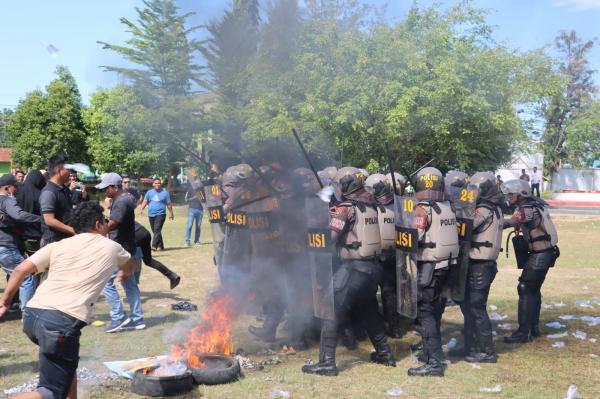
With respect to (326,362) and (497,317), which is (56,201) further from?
(497,317)

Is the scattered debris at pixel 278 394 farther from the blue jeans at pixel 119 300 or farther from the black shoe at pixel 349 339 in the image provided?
the blue jeans at pixel 119 300

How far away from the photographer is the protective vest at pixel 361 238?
21.6ft

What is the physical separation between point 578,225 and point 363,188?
2032 cm

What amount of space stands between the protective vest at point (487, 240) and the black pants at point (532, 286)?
41.1 inches

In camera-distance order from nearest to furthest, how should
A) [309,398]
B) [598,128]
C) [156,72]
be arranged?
[309,398] < [156,72] < [598,128]

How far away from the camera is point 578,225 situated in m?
24.1

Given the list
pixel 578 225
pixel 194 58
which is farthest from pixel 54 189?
pixel 578 225

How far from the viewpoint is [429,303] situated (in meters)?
6.60

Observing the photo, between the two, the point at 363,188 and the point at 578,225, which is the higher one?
the point at 363,188

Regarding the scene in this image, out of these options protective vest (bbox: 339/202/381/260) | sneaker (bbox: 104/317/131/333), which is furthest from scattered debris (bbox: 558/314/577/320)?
sneaker (bbox: 104/317/131/333)

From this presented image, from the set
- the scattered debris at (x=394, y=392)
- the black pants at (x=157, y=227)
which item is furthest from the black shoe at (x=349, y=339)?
the black pants at (x=157, y=227)

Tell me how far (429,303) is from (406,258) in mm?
567

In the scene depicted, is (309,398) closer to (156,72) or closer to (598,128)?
(156,72)

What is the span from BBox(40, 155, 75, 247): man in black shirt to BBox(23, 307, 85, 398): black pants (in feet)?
9.52
